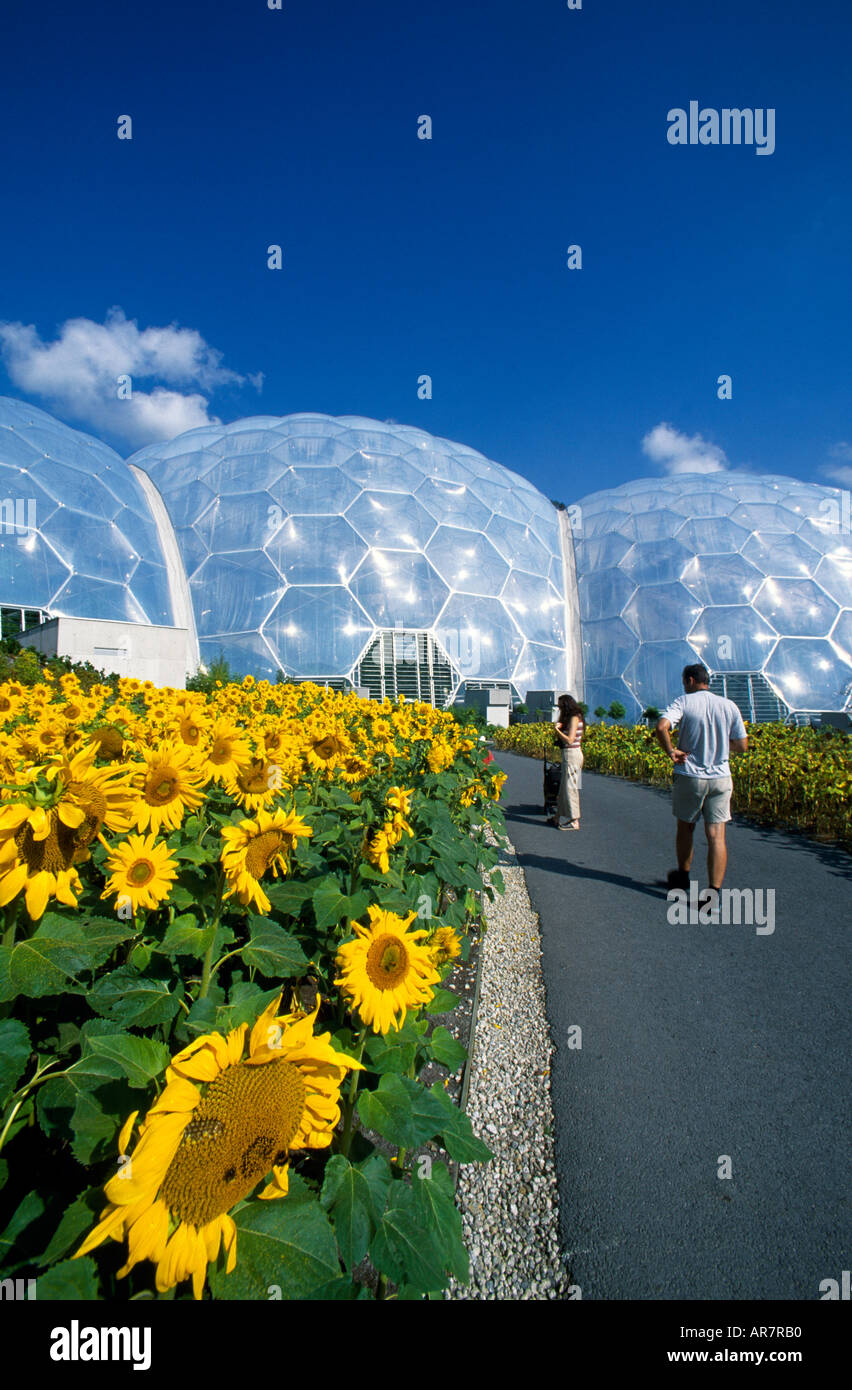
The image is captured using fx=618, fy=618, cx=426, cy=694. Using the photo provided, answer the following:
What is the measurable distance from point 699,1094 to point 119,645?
61.2 feet

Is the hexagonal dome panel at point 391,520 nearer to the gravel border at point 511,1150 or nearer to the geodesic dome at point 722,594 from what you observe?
the geodesic dome at point 722,594

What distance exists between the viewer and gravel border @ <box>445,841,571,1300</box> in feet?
5.80

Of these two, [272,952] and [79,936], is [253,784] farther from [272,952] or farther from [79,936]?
[79,936]

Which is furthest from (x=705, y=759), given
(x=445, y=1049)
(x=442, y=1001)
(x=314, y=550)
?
(x=314, y=550)

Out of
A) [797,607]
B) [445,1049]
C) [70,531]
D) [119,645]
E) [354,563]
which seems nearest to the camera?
[445,1049]

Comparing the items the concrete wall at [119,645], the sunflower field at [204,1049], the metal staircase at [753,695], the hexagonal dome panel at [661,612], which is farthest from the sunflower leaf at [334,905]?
the hexagonal dome panel at [661,612]

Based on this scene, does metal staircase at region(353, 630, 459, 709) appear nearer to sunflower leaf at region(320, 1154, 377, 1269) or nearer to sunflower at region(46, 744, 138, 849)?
sunflower at region(46, 744, 138, 849)

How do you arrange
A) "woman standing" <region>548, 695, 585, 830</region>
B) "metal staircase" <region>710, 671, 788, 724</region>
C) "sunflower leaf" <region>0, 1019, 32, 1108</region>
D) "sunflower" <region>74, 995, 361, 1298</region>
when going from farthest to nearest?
"metal staircase" <region>710, 671, 788, 724</region> < "woman standing" <region>548, 695, 585, 830</region> < "sunflower leaf" <region>0, 1019, 32, 1108</region> < "sunflower" <region>74, 995, 361, 1298</region>

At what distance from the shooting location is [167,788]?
5.60 ft

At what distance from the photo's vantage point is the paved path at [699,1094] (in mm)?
1825

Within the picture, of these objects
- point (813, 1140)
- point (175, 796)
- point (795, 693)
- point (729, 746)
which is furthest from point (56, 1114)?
point (795, 693)

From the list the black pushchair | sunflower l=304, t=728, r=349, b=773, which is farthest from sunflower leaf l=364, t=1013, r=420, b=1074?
the black pushchair

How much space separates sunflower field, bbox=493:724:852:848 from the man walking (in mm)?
3224
